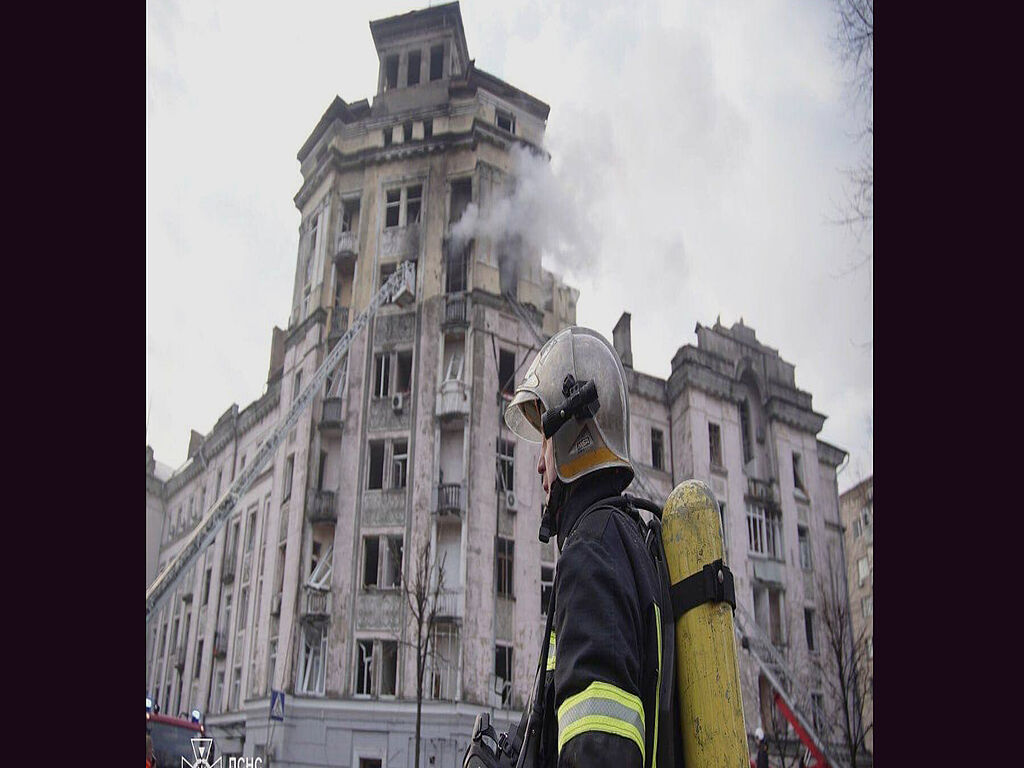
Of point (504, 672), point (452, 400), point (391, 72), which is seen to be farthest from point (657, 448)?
point (391, 72)

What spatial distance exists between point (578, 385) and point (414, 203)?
20.2 feet

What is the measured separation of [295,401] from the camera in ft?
23.1

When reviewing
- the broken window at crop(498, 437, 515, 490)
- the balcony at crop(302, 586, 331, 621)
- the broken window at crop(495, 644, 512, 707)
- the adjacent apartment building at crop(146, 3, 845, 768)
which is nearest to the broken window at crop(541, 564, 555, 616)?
the adjacent apartment building at crop(146, 3, 845, 768)

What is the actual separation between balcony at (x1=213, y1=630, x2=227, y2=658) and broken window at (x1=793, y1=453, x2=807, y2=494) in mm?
5343

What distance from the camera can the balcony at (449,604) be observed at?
6695mm

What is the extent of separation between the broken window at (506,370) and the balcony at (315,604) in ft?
7.53

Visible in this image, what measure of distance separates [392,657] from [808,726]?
384 cm

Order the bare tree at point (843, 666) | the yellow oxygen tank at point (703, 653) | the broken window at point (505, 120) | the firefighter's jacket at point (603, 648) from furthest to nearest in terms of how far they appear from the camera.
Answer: the bare tree at point (843, 666) → the broken window at point (505, 120) → the yellow oxygen tank at point (703, 653) → the firefighter's jacket at point (603, 648)

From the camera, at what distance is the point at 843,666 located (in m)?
7.42

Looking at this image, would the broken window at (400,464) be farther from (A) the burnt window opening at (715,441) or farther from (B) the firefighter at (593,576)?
(B) the firefighter at (593,576)

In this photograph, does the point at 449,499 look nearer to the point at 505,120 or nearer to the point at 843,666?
the point at 505,120

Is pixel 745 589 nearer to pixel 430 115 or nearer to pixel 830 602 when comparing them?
pixel 830 602

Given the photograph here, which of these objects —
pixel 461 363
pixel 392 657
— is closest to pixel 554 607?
pixel 392 657

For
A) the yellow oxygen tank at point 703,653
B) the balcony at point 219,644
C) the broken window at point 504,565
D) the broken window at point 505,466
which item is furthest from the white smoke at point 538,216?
the yellow oxygen tank at point 703,653
